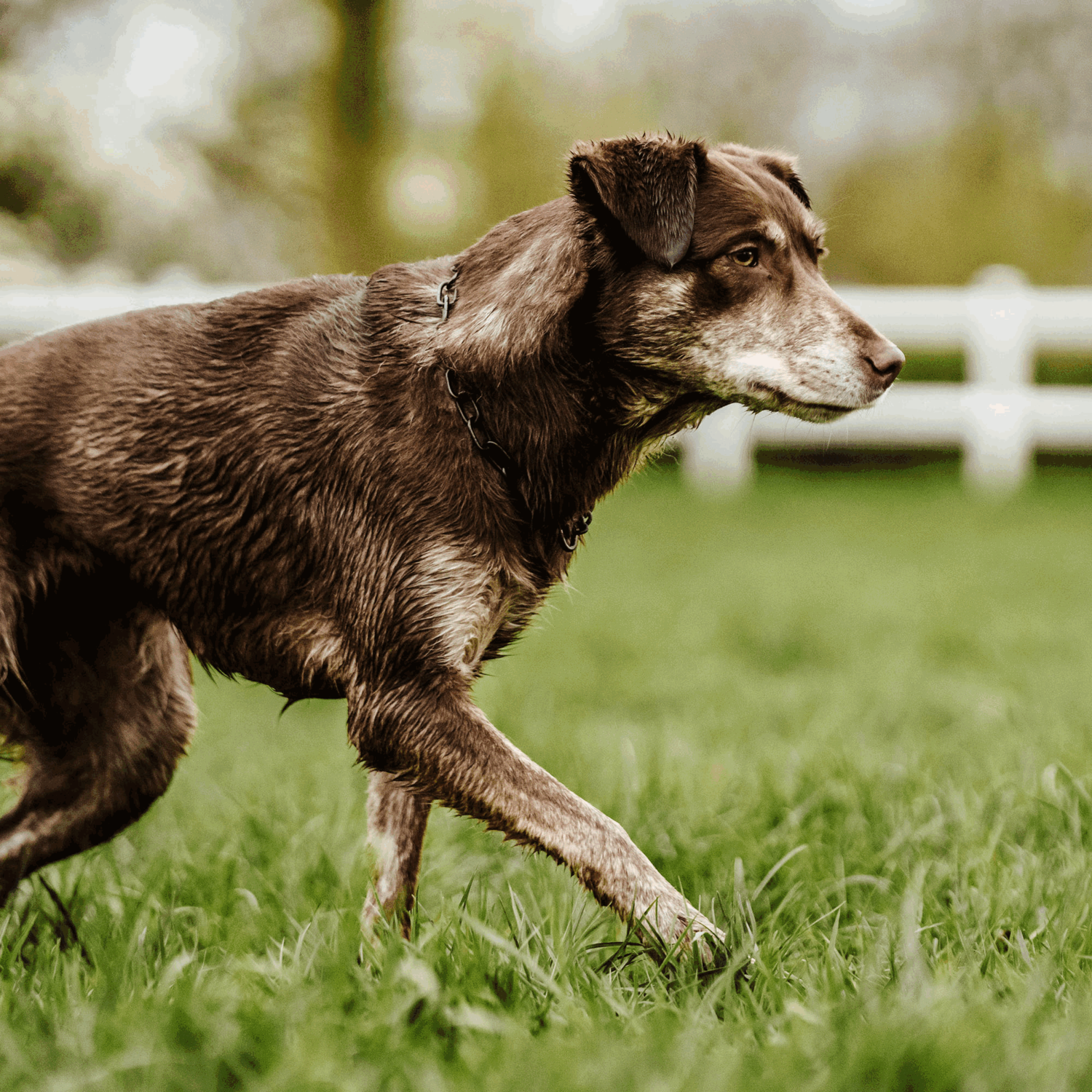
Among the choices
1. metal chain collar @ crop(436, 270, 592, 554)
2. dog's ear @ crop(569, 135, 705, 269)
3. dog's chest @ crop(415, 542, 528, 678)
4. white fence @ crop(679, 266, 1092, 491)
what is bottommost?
white fence @ crop(679, 266, 1092, 491)

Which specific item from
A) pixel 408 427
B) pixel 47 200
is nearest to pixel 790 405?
pixel 408 427

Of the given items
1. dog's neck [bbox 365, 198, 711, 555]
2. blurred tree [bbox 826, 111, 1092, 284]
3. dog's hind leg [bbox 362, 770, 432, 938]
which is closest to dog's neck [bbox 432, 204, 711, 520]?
dog's neck [bbox 365, 198, 711, 555]

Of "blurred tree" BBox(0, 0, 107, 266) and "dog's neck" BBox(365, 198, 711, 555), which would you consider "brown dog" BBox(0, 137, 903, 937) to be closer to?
"dog's neck" BBox(365, 198, 711, 555)

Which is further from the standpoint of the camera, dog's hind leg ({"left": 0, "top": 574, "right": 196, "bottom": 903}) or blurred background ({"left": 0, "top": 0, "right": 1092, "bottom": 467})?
blurred background ({"left": 0, "top": 0, "right": 1092, "bottom": 467})

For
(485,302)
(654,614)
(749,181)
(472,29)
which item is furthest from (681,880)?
(472,29)

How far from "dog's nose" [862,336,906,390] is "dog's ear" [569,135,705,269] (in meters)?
0.44

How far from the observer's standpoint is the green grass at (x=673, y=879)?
70.5 inches

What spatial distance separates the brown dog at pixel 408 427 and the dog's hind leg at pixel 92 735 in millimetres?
98

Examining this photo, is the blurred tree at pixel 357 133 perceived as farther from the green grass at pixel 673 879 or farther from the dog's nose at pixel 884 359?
the dog's nose at pixel 884 359

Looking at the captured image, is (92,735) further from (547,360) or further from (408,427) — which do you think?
(547,360)

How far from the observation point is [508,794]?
7.52ft

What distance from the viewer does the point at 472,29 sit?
1828 cm

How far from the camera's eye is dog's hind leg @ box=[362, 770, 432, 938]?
8.83 feet

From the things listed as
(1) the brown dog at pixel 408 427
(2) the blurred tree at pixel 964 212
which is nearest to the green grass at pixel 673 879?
(1) the brown dog at pixel 408 427
